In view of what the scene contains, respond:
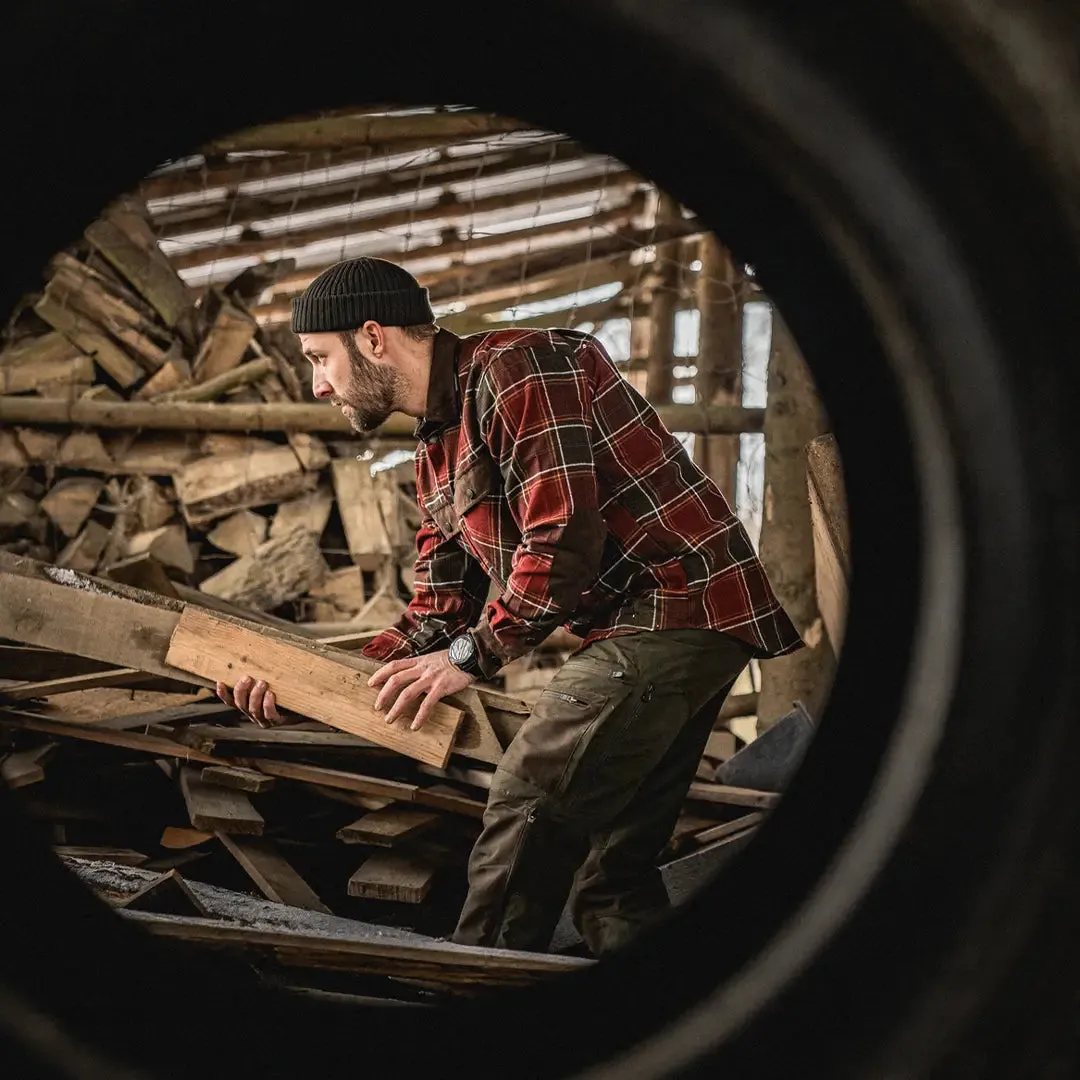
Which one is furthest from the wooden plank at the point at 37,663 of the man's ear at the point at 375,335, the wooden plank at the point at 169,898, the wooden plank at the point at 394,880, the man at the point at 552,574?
the man's ear at the point at 375,335

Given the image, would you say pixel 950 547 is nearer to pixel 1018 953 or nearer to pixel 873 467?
pixel 873 467

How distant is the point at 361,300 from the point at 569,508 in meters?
0.65

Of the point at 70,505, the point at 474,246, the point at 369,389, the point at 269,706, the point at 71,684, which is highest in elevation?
the point at 474,246

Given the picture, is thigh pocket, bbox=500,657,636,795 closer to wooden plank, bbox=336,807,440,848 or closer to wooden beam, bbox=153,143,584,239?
wooden plank, bbox=336,807,440,848

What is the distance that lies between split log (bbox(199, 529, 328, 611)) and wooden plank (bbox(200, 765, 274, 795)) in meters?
1.36

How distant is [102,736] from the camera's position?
289 centimetres

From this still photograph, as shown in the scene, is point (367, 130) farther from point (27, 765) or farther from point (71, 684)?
point (27, 765)

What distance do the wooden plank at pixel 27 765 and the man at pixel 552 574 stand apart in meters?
1.16

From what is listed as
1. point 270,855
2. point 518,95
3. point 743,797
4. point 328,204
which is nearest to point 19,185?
point 518,95

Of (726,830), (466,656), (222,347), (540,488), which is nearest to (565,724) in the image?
(466,656)

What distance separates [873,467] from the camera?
0.69 m

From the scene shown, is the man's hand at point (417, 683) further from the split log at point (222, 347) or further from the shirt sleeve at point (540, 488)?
the split log at point (222, 347)

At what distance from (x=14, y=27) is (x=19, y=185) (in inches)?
3.8

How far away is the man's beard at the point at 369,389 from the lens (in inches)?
81.4
